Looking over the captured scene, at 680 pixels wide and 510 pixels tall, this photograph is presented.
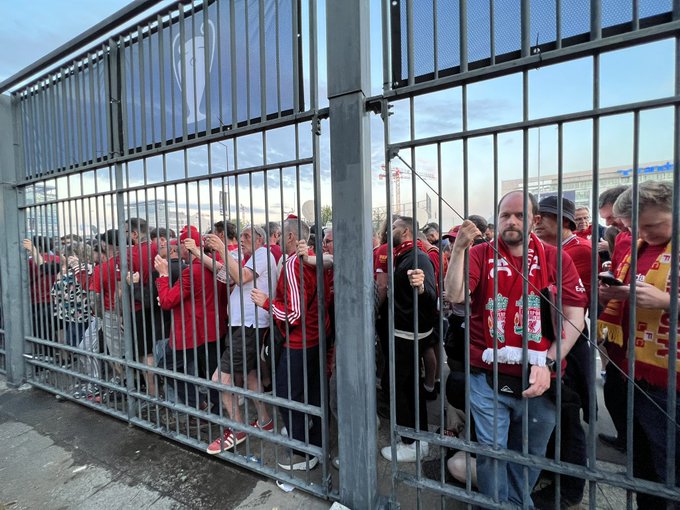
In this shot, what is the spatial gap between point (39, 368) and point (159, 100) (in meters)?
3.56

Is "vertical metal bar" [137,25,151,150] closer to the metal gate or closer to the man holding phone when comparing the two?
the metal gate

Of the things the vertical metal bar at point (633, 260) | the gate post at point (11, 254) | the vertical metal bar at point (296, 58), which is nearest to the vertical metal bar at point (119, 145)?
the vertical metal bar at point (296, 58)

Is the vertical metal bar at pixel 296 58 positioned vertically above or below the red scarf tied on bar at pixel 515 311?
above

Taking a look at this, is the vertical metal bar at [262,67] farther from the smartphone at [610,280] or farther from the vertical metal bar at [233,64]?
the smartphone at [610,280]

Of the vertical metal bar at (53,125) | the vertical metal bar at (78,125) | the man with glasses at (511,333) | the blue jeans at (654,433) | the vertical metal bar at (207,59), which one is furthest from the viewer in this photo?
the vertical metal bar at (53,125)

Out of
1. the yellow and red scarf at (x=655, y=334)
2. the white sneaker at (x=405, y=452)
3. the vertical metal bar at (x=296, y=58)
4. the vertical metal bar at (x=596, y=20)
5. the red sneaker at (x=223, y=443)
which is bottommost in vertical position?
the white sneaker at (x=405, y=452)

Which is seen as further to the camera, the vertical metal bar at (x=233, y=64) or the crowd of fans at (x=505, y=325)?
the vertical metal bar at (x=233, y=64)

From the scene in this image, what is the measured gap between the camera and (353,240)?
207 centimetres

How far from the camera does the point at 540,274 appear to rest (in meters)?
Result: 1.90

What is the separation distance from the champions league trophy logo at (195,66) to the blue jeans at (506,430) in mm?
2691

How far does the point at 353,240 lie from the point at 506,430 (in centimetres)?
135

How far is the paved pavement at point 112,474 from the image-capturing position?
2428 millimetres

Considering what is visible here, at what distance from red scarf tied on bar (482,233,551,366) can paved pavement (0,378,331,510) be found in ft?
5.01

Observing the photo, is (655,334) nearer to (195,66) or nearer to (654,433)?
(654,433)
